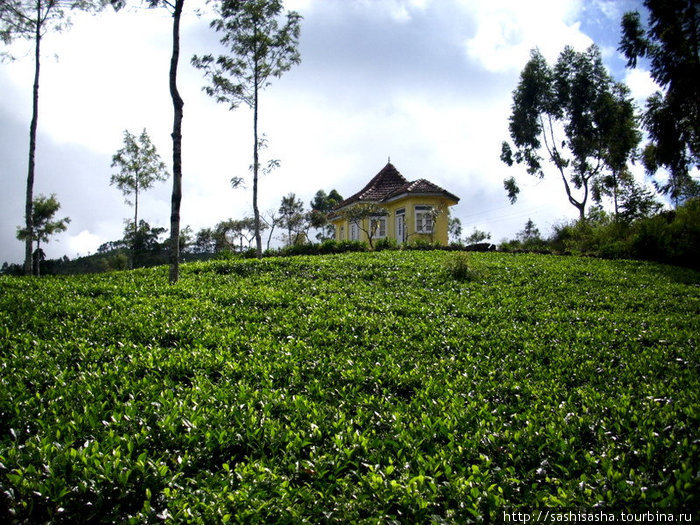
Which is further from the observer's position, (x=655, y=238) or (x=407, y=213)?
(x=407, y=213)

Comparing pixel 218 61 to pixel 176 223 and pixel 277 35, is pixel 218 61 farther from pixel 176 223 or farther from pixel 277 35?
pixel 176 223

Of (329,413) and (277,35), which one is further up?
(277,35)

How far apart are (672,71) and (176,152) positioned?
20.6 m

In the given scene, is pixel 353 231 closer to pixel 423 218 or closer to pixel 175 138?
pixel 423 218

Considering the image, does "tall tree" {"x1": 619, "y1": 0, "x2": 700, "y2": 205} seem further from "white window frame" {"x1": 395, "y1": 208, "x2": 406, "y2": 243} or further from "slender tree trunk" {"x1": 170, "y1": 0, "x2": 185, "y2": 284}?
"slender tree trunk" {"x1": 170, "y1": 0, "x2": 185, "y2": 284}

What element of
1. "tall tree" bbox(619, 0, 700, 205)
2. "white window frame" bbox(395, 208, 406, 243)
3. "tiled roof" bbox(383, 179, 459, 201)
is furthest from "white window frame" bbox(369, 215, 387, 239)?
"tall tree" bbox(619, 0, 700, 205)

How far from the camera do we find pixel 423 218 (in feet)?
85.5

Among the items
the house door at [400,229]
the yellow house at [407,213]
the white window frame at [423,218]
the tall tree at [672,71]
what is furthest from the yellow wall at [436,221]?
the tall tree at [672,71]

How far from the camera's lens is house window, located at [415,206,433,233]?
2598 cm

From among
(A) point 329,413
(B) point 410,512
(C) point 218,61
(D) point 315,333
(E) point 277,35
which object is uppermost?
(E) point 277,35

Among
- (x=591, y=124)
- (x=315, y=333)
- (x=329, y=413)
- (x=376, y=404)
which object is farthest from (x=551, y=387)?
(x=591, y=124)

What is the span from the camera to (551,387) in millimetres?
4820

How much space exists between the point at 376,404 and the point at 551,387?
223 cm

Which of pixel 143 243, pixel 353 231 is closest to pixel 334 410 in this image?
pixel 353 231
